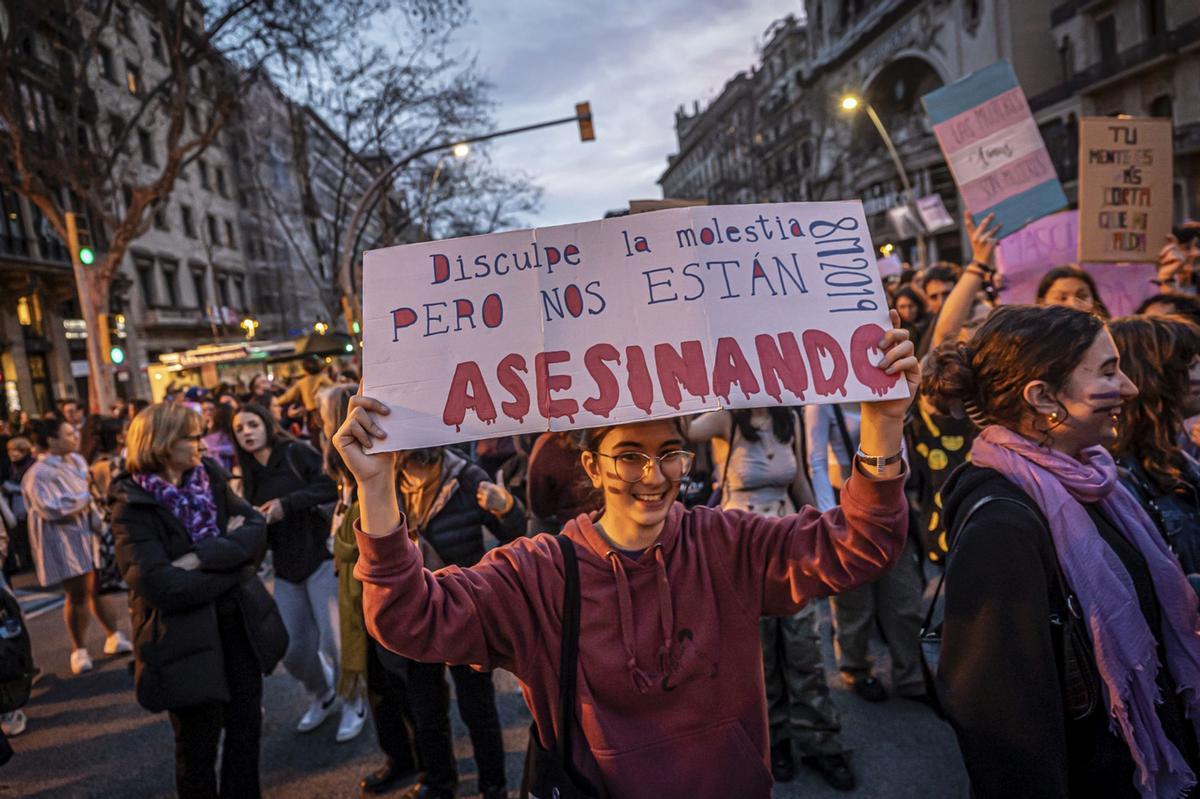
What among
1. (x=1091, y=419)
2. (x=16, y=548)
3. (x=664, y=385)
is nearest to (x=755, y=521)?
(x=664, y=385)

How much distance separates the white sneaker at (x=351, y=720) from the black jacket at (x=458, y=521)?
5.11 feet

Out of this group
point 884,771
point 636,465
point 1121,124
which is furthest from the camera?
point 1121,124

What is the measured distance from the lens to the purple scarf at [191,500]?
3033 millimetres

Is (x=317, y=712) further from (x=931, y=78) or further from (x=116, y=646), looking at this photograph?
(x=931, y=78)

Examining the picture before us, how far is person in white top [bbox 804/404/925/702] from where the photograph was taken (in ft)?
13.1

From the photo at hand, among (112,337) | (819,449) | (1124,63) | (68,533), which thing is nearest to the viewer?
(819,449)

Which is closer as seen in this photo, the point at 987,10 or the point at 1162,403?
the point at 1162,403

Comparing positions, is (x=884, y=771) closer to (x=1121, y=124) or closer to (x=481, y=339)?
(x=481, y=339)

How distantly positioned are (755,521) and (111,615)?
6218 millimetres

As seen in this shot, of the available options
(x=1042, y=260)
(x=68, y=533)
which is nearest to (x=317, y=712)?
(x=68, y=533)

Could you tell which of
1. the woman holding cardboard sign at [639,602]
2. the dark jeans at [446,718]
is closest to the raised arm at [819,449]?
the dark jeans at [446,718]

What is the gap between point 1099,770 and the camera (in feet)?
5.80

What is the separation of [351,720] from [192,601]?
1.64 m

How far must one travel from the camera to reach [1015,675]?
1.65 metres
